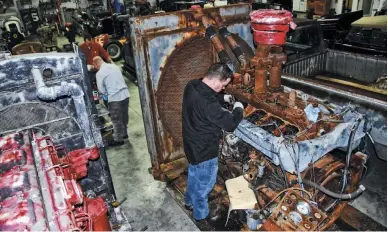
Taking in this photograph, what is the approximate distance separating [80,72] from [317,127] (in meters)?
2.15

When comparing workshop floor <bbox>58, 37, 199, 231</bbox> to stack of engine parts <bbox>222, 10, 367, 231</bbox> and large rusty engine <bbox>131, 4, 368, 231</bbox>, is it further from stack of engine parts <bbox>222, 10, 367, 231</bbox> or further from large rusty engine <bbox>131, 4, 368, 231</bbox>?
stack of engine parts <bbox>222, 10, 367, 231</bbox>

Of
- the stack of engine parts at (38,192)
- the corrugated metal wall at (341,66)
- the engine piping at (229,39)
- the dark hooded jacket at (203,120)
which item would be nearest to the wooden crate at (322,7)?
the corrugated metal wall at (341,66)

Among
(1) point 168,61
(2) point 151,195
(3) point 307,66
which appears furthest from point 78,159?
(3) point 307,66

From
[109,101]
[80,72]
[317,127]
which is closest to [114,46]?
[109,101]

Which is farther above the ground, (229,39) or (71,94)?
(229,39)

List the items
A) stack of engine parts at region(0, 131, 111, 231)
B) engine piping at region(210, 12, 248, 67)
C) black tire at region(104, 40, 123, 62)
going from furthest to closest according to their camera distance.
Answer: black tire at region(104, 40, 123, 62)
engine piping at region(210, 12, 248, 67)
stack of engine parts at region(0, 131, 111, 231)

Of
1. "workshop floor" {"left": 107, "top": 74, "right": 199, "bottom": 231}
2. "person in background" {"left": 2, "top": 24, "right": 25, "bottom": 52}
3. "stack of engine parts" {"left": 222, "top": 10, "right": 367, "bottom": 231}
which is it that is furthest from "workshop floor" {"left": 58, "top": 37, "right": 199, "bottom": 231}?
"person in background" {"left": 2, "top": 24, "right": 25, "bottom": 52}

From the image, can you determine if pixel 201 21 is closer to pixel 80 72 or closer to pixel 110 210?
pixel 80 72

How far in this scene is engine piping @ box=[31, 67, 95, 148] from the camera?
2197mm

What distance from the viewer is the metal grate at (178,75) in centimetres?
357

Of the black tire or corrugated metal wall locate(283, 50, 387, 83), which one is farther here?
the black tire

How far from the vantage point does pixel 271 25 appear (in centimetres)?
270

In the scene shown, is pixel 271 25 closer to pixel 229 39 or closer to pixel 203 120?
pixel 229 39

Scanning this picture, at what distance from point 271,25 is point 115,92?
2.65 metres
